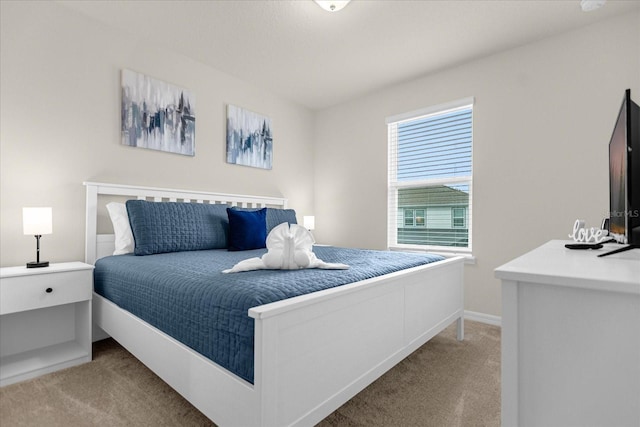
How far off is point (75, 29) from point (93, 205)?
1.34 metres

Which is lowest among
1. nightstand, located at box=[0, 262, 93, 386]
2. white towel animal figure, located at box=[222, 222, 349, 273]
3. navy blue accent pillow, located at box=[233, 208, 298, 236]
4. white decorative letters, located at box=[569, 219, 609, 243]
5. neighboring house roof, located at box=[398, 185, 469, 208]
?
nightstand, located at box=[0, 262, 93, 386]

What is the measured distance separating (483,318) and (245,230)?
2.30 m

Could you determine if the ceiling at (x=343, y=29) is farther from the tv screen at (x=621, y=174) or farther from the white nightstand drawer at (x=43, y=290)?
the white nightstand drawer at (x=43, y=290)

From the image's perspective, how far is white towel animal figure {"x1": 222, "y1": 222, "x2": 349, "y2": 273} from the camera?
4.84 ft

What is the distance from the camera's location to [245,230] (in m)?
2.57

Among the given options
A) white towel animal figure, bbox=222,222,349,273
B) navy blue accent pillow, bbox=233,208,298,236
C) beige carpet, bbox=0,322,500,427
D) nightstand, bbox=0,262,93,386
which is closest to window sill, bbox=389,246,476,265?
beige carpet, bbox=0,322,500,427

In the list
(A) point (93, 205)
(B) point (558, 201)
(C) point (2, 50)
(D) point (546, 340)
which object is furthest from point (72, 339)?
(B) point (558, 201)

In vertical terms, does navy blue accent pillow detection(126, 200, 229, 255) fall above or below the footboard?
above

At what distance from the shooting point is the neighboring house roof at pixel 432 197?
3.16m

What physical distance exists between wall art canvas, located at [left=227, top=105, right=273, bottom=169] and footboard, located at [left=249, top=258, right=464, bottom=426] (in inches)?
93.1

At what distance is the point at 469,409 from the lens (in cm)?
154

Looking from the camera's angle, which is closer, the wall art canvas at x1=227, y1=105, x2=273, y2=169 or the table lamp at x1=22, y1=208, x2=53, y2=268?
the table lamp at x1=22, y1=208, x2=53, y2=268

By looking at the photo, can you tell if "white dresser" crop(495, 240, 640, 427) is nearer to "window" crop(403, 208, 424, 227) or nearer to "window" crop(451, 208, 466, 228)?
"window" crop(451, 208, 466, 228)

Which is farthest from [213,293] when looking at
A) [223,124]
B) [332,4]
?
[223,124]
